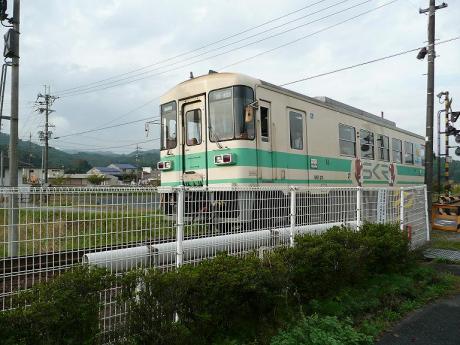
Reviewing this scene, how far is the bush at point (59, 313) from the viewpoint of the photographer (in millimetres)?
2418

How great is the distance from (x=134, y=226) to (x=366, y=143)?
10382 millimetres

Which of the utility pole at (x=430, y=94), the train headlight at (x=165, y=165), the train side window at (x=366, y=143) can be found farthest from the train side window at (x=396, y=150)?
the train headlight at (x=165, y=165)

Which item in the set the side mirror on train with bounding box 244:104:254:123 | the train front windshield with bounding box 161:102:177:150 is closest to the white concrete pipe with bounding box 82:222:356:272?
the side mirror on train with bounding box 244:104:254:123

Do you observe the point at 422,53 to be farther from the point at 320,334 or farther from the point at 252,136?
the point at 320,334

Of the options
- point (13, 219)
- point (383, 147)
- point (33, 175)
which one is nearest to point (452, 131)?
point (383, 147)

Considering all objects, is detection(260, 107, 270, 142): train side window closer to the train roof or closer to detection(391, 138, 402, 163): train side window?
the train roof

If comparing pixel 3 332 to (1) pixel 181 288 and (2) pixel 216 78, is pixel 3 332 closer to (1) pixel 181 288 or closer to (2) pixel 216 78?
(1) pixel 181 288

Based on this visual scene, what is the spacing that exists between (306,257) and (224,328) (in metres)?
1.37

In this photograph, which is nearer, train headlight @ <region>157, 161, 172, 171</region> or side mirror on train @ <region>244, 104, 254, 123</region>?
side mirror on train @ <region>244, 104, 254, 123</region>

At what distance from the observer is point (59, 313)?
253 cm

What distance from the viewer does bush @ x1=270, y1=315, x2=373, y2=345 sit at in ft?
11.2

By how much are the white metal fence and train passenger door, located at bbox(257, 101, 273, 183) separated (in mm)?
2135

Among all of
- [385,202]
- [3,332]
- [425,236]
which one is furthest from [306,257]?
[425,236]

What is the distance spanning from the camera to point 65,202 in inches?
132
